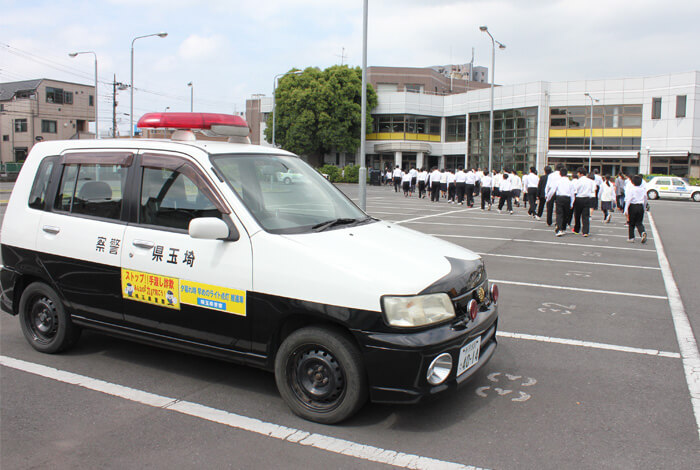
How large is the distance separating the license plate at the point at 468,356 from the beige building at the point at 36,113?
61.8 meters

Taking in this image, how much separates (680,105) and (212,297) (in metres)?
56.0

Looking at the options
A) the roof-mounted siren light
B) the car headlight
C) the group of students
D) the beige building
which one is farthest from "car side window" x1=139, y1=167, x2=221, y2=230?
the beige building

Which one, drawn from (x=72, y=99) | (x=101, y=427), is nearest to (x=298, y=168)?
(x=101, y=427)

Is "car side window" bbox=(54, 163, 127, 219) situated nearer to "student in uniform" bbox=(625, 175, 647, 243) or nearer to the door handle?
the door handle

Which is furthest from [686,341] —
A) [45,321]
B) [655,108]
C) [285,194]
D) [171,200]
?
[655,108]

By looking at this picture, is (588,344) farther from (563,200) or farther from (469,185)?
(469,185)

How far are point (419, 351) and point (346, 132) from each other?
54276 millimetres

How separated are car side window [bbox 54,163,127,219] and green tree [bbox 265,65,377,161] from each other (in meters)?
51.9

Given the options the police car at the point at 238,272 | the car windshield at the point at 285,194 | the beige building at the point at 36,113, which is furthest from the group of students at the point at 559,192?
the beige building at the point at 36,113

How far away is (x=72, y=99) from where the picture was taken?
201 ft

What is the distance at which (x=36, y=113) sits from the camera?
57.8 m

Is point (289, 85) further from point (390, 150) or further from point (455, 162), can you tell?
point (455, 162)

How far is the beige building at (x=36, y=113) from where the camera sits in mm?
57656

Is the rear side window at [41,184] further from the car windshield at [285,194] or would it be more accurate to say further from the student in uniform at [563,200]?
the student in uniform at [563,200]
